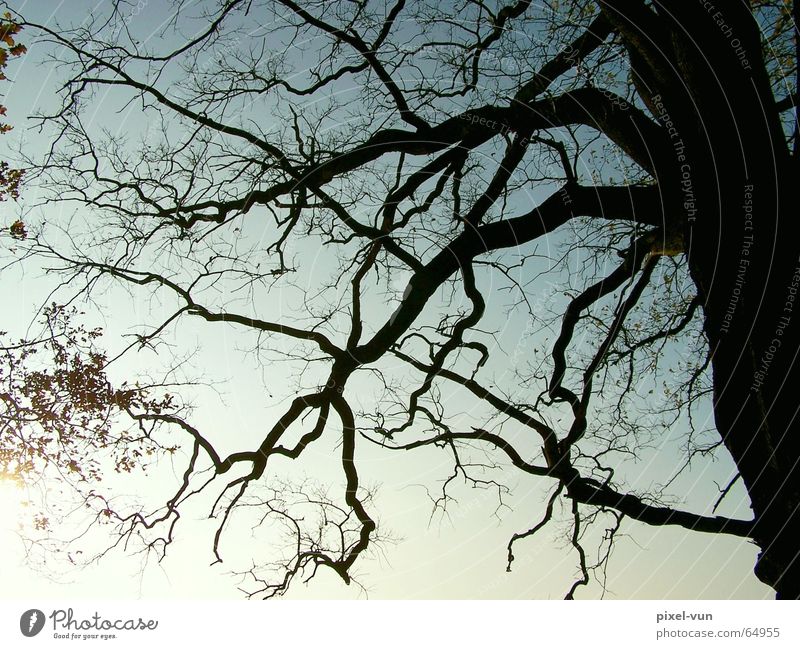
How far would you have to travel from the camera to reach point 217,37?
722 centimetres

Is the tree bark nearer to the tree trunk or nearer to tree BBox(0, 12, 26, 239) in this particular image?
the tree trunk

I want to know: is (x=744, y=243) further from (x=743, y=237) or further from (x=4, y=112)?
(x=4, y=112)

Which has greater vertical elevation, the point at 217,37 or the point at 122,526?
the point at 217,37

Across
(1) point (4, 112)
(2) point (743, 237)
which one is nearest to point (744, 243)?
(2) point (743, 237)

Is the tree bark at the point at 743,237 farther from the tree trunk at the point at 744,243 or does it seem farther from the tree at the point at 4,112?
the tree at the point at 4,112

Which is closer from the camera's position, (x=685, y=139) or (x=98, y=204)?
(x=685, y=139)

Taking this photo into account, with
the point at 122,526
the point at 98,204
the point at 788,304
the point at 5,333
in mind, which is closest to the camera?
the point at 788,304

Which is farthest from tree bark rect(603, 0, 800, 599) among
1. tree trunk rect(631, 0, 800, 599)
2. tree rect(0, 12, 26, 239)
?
tree rect(0, 12, 26, 239)

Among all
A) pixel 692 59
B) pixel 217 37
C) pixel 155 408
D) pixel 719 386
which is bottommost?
pixel 719 386

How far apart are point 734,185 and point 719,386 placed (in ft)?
6.09

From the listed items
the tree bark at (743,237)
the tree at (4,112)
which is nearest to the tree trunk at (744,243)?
the tree bark at (743,237)

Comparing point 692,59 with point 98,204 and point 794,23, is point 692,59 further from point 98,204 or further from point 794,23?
point 98,204

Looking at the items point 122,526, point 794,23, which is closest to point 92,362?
point 122,526

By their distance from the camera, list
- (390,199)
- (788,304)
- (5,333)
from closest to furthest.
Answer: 1. (788,304)
2. (5,333)
3. (390,199)
